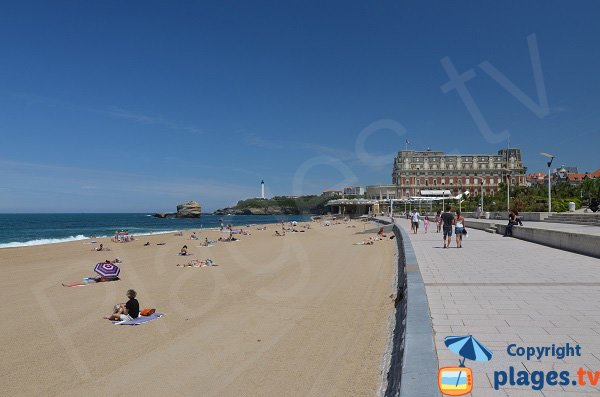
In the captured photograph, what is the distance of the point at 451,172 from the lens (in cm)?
10988

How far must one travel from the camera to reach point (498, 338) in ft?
16.0

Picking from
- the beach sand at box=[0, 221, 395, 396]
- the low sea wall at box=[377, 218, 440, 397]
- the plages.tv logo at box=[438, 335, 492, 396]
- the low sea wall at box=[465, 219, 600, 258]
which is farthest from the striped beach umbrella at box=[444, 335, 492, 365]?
the low sea wall at box=[465, 219, 600, 258]

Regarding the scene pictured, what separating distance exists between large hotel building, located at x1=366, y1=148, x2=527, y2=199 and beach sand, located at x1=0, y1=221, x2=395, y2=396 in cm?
9857

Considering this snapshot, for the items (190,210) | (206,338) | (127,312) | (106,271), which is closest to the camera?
(206,338)

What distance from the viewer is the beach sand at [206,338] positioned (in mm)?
5395

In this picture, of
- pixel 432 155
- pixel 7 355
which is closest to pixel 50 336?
pixel 7 355

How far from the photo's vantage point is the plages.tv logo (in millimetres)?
3504

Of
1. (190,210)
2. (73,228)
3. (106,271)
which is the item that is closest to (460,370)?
(106,271)

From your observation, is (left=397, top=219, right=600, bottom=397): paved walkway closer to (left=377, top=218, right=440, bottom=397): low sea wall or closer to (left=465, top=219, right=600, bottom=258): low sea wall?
(left=377, top=218, right=440, bottom=397): low sea wall

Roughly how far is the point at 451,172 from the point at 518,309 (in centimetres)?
10907

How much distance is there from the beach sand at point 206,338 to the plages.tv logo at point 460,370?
1071 mm

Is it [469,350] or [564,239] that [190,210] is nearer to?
[564,239]

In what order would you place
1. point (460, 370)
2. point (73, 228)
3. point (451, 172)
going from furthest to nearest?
point (451, 172) < point (73, 228) < point (460, 370)

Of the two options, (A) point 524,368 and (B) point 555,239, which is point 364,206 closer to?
(B) point 555,239
